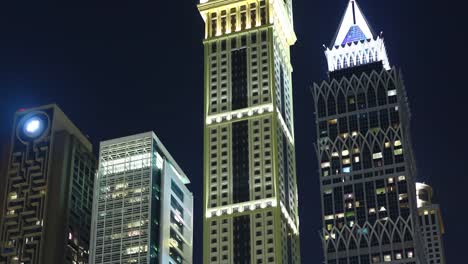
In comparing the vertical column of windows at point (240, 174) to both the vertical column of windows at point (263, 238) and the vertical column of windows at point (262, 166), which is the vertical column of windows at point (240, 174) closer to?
the vertical column of windows at point (262, 166)

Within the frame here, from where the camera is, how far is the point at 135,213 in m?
192

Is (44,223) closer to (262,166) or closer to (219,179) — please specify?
(219,179)

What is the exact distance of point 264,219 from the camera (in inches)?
7416

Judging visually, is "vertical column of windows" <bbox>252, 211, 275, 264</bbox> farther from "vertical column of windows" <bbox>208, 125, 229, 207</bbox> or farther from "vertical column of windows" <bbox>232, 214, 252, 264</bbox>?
"vertical column of windows" <bbox>208, 125, 229, 207</bbox>

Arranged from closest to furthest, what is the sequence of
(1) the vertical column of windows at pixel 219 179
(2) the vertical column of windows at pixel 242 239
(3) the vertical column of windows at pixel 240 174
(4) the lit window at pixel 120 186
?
1. (2) the vertical column of windows at pixel 242 239
2. (3) the vertical column of windows at pixel 240 174
3. (1) the vertical column of windows at pixel 219 179
4. (4) the lit window at pixel 120 186

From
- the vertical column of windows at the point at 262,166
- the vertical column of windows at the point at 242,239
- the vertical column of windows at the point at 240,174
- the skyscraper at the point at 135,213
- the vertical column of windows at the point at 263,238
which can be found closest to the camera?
the vertical column of windows at the point at 263,238

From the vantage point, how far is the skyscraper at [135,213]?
188 metres

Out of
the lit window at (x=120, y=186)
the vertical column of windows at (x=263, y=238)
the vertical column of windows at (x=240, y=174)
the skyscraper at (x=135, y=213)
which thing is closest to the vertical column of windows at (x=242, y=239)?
the vertical column of windows at (x=263, y=238)

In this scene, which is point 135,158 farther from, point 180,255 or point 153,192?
point 180,255

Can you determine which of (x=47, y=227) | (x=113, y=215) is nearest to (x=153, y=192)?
(x=113, y=215)

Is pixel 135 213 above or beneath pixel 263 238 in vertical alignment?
above

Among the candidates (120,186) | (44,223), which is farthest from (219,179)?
(44,223)

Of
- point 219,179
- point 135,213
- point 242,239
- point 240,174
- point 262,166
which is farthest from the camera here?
point 219,179

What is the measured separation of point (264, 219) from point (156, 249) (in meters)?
23.1
